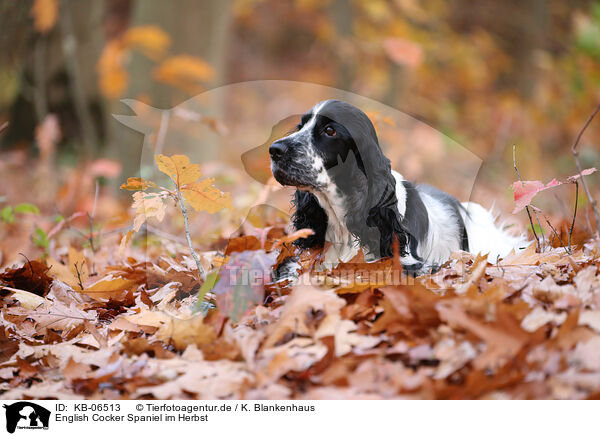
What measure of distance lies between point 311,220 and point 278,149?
1.82 feet

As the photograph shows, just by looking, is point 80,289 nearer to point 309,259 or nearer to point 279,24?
point 309,259

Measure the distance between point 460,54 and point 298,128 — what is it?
1520 centimetres

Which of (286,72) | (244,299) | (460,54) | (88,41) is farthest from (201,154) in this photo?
(286,72)

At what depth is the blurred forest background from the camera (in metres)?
7.56

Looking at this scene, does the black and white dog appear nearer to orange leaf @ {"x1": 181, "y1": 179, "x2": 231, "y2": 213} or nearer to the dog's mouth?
the dog's mouth

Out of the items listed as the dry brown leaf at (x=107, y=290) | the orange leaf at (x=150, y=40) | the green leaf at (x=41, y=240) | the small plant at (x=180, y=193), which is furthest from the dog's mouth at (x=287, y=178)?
the orange leaf at (x=150, y=40)

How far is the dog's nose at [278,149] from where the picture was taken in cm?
289

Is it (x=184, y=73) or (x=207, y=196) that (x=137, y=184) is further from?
(x=184, y=73)

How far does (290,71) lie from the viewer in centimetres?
1995

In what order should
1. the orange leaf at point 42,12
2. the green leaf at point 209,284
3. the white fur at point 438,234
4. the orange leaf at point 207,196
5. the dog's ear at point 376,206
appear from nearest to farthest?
the green leaf at point 209,284 → the orange leaf at point 207,196 → the dog's ear at point 376,206 → the white fur at point 438,234 → the orange leaf at point 42,12

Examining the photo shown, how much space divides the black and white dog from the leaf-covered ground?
477 millimetres

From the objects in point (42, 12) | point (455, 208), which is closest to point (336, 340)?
point (455, 208)
